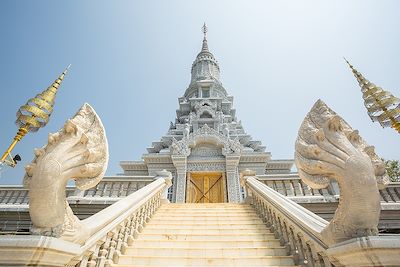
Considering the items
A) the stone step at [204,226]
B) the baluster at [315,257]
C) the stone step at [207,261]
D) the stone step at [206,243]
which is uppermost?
the stone step at [204,226]

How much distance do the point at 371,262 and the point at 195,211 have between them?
520 centimetres

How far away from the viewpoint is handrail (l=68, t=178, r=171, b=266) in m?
2.59

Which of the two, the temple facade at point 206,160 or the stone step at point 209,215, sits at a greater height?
the temple facade at point 206,160

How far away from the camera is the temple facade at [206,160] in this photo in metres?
13.2

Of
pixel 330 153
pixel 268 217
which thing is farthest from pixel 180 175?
pixel 330 153

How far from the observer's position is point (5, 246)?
178 centimetres

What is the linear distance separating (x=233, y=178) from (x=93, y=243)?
1108 cm

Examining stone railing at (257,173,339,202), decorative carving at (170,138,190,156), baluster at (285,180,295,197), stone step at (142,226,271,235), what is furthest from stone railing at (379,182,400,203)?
decorative carving at (170,138,190,156)

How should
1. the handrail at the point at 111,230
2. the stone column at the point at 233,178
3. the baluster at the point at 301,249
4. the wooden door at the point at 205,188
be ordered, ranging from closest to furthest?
1. the handrail at the point at 111,230
2. the baluster at the point at 301,249
3. the stone column at the point at 233,178
4. the wooden door at the point at 205,188

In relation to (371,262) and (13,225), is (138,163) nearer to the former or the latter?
(13,225)

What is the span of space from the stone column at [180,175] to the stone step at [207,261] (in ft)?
29.4

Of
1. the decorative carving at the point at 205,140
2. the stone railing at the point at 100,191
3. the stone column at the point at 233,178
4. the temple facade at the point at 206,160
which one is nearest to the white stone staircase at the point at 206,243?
the stone railing at the point at 100,191

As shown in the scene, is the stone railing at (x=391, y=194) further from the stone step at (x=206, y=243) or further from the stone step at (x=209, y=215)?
the stone step at (x=206, y=243)

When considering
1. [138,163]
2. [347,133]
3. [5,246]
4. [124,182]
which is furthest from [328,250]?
[138,163]
